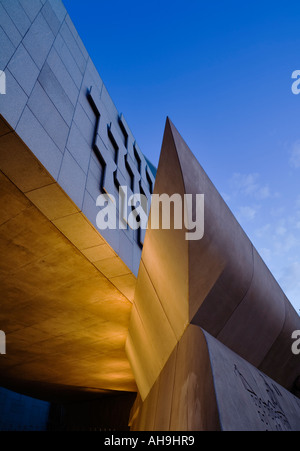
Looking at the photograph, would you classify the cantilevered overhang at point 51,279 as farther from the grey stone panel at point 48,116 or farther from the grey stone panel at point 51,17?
the grey stone panel at point 51,17

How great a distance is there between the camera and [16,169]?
577 cm

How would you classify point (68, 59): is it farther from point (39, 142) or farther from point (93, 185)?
point (39, 142)

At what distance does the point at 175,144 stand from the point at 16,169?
324 centimetres

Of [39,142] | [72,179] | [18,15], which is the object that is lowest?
[72,179]

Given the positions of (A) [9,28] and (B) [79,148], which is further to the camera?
(B) [79,148]

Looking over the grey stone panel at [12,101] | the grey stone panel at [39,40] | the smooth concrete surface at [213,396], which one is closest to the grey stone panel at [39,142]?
the grey stone panel at [12,101]

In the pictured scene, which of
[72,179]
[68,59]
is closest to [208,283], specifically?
[72,179]

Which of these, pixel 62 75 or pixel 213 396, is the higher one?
pixel 62 75

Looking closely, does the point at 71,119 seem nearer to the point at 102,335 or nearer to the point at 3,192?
the point at 3,192

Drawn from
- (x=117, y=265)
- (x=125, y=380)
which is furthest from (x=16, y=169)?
(x=125, y=380)

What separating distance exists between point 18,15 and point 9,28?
632 mm

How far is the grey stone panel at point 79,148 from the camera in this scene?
7273 millimetres

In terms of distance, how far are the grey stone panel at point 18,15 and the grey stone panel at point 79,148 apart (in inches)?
87.0

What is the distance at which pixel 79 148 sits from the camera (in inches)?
303
